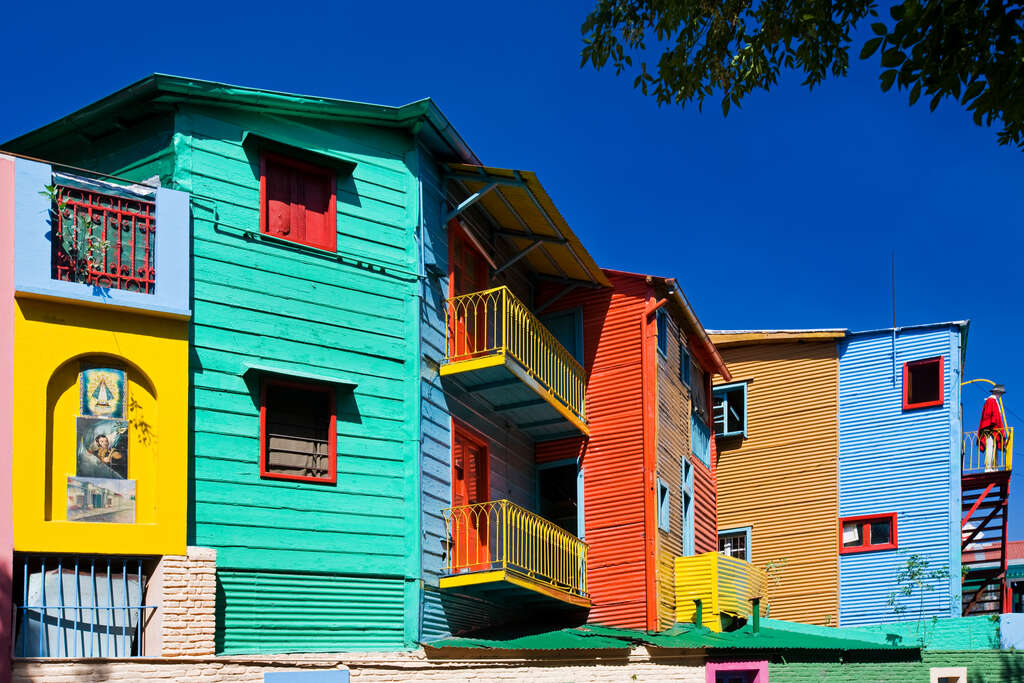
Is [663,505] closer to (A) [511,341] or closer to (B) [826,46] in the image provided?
(A) [511,341]

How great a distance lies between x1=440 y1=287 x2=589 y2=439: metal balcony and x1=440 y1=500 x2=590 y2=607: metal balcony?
1.94m

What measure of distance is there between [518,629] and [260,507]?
6129mm

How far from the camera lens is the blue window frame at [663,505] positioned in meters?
23.5

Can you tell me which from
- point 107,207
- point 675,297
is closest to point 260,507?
point 107,207

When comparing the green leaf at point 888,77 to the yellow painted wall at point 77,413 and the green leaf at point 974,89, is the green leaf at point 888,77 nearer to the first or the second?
the green leaf at point 974,89

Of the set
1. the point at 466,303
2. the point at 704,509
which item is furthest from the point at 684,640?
the point at 466,303

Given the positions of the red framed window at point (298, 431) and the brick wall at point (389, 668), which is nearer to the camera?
the brick wall at point (389, 668)

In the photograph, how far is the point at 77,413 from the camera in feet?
49.1

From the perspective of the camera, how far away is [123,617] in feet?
49.0

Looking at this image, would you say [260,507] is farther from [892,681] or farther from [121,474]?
[892,681]

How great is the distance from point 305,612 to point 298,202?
226 inches

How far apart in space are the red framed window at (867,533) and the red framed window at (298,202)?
17095mm

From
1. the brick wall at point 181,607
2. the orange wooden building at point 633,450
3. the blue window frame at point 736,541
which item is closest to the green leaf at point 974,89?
the brick wall at point 181,607

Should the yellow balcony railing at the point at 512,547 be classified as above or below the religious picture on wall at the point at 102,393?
below
